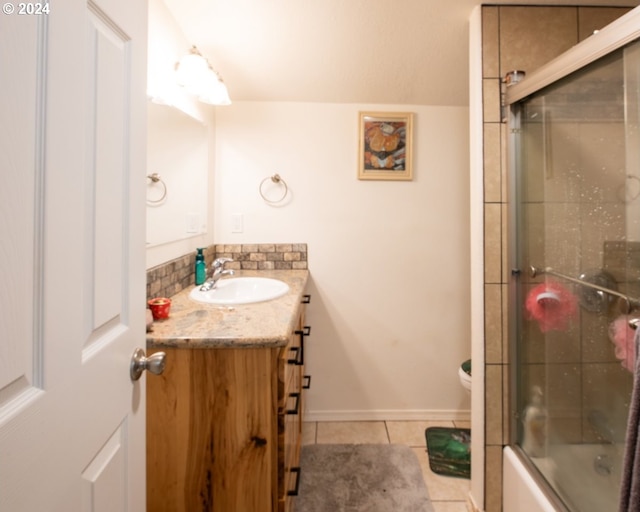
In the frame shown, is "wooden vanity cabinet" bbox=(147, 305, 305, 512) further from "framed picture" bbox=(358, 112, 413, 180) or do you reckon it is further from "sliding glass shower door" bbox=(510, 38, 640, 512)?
"framed picture" bbox=(358, 112, 413, 180)

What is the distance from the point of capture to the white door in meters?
0.44

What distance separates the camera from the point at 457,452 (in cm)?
195

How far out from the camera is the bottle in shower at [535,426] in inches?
54.1

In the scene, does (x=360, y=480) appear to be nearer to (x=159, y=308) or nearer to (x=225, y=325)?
(x=225, y=325)

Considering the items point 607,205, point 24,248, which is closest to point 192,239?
point 24,248

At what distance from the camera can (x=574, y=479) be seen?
123 centimetres

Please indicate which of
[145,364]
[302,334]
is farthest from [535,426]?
[145,364]

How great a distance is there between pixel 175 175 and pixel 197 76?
17.5 inches

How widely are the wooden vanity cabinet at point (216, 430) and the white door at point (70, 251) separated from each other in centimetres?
29

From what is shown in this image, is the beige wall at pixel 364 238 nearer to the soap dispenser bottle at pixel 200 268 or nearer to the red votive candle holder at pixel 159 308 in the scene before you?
the soap dispenser bottle at pixel 200 268

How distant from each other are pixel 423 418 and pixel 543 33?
2.17m

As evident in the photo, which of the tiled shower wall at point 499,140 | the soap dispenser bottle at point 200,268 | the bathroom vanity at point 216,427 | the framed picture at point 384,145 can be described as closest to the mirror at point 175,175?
the soap dispenser bottle at point 200,268

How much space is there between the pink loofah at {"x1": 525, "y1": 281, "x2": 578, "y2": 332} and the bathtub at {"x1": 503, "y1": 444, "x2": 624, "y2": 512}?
0.42 m

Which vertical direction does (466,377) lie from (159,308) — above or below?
below
